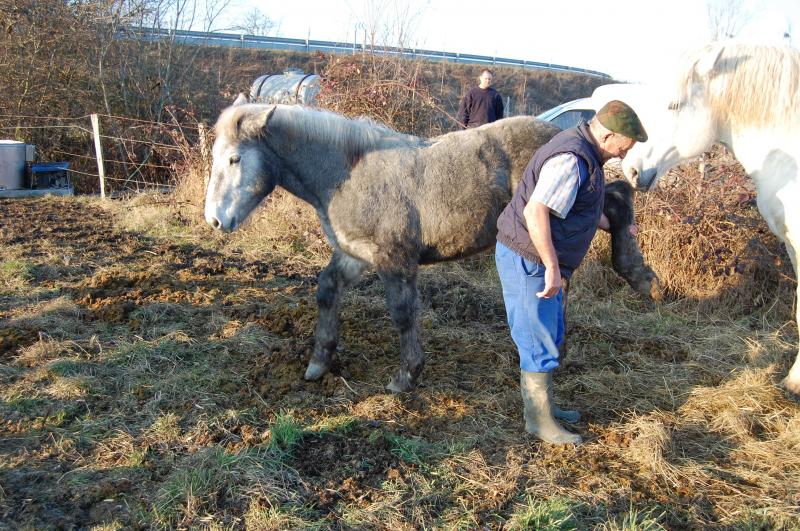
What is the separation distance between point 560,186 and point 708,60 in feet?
5.63

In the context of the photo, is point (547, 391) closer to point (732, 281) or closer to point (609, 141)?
point (609, 141)

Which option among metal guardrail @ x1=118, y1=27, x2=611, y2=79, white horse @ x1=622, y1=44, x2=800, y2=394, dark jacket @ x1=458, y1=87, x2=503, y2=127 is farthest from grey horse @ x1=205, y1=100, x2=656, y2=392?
metal guardrail @ x1=118, y1=27, x2=611, y2=79

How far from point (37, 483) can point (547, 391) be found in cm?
266

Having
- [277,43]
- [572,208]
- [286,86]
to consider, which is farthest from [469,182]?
[277,43]

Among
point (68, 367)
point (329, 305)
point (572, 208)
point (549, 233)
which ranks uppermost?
point (572, 208)

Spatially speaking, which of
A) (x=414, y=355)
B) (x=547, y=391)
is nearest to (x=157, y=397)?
(x=414, y=355)

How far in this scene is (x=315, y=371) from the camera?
403cm

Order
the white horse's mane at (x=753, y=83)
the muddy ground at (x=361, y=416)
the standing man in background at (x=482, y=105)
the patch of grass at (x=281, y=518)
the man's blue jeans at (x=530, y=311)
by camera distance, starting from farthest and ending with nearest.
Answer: the standing man in background at (x=482, y=105), the white horse's mane at (x=753, y=83), the man's blue jeans at (x=530, y=311), the muddy ground at (x=361, y=416), the patch of grass at (x=281, y=518)

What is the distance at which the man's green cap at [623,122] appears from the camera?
110 inches

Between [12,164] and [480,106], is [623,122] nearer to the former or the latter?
[480,106]

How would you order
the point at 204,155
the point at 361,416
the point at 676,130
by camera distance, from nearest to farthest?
the point at 361,416 → the point at 676,130 → the point at 204,155

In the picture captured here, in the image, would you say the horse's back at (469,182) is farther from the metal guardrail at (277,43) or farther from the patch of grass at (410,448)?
the metal guardrail at (277,43)

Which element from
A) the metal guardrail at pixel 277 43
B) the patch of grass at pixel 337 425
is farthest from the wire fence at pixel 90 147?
the patch of grass at pixel 337 425

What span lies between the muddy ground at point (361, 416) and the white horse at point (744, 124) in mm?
1052
